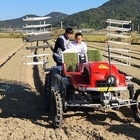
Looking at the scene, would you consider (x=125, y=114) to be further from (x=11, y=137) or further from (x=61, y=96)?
(x=11, y=137)

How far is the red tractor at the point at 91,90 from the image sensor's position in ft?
22.1

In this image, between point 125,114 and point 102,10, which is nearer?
point 125,114

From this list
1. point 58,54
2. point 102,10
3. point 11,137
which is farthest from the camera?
point 102,10

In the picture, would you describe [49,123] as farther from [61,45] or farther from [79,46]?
[61,45]

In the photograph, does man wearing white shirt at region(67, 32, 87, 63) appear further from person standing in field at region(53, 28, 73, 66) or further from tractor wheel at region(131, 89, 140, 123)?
tractor wheel at region(131, 89, 140, 123)

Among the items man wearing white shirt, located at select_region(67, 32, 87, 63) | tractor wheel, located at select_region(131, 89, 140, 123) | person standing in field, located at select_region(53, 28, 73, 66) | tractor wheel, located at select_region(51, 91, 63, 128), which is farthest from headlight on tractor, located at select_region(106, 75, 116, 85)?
person standing in field, located at select_region(53, 28, 73, 66)

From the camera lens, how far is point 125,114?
316 inches

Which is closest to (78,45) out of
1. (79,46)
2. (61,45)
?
(79,46)

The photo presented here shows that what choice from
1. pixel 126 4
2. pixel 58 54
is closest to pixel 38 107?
pixel 58 54

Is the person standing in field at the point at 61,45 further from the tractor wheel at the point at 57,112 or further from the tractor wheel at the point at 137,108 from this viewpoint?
the tractor wheel at the point at 137,108

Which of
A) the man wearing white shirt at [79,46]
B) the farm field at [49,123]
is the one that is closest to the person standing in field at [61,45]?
the man wearing white shirt at [79,46]

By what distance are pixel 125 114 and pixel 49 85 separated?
6.47 ft

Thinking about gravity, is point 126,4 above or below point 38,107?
above

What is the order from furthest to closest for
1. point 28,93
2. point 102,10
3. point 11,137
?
point 102,10 < point 28,93 < point 11,137
